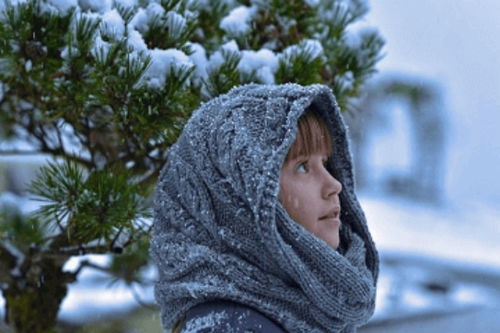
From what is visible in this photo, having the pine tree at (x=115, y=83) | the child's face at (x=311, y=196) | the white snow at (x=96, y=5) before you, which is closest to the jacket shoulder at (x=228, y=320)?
the child's face at (x=311, y=196)

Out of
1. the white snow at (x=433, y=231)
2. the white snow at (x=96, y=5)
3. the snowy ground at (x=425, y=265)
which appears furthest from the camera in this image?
the white snow at (x=433, y=231)

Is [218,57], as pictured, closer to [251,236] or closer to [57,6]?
[57,6]

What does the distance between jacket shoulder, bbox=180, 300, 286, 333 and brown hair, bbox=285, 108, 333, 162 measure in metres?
0.21

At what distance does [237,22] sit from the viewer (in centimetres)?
135

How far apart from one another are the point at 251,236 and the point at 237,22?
1.73ft

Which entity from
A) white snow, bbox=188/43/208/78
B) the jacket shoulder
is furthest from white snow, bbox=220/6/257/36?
the jacket shoulder

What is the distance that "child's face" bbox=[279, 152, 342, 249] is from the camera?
3.35 ft

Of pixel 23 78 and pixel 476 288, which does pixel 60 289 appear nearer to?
pixel 23 78

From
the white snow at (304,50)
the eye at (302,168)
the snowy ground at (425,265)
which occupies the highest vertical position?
the snowy ground at (425,265)

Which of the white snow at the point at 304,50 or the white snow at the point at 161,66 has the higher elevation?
the white snow at the point at 304,50

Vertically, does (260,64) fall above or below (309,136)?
above

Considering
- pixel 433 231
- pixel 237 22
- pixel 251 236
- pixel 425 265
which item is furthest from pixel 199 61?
pixel 433 231

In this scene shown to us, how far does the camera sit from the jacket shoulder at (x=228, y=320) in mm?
933

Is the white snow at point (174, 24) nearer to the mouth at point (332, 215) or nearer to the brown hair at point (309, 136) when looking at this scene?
the brown hair at point (309, 136)
